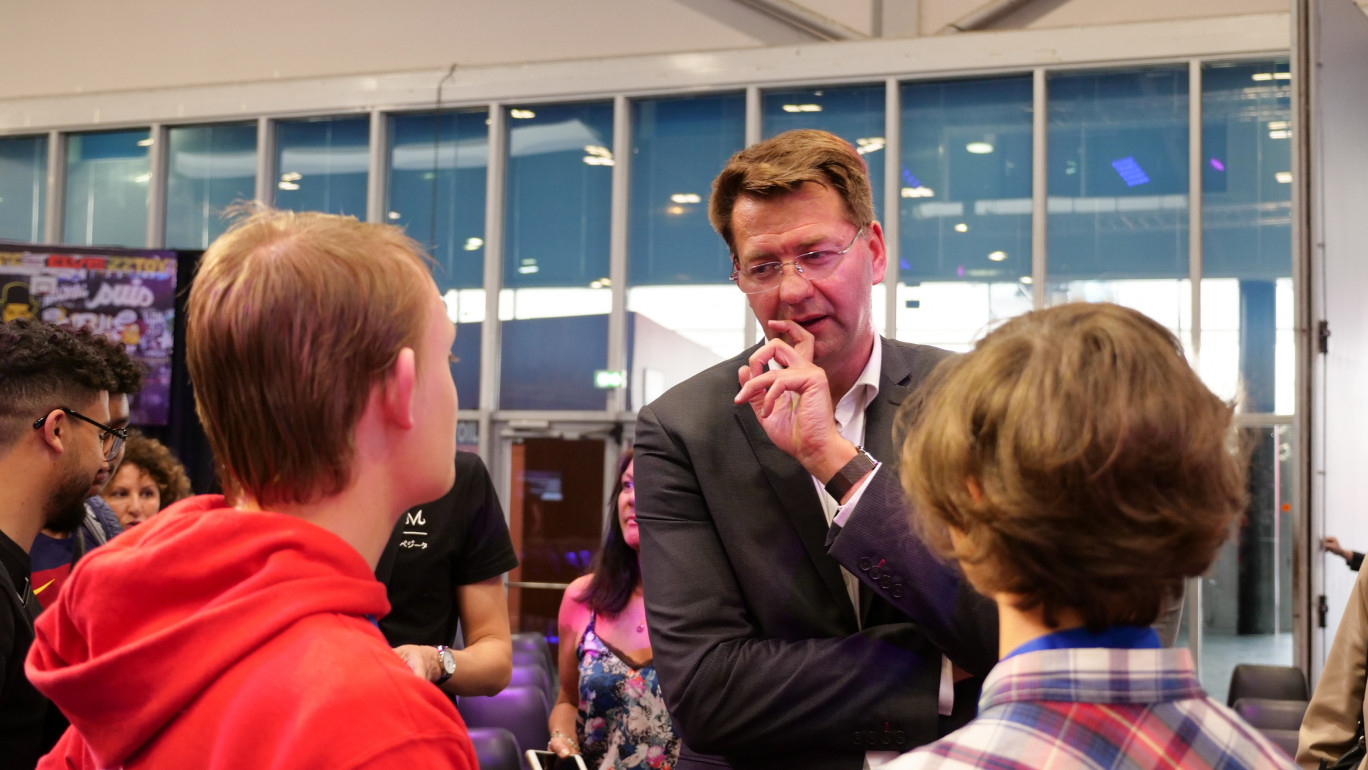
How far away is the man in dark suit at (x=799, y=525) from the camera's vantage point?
58.6 inches

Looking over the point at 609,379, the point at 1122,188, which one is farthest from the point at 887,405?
the point at 609,379

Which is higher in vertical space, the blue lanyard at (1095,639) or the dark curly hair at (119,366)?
the dark curly hair at (119,366)

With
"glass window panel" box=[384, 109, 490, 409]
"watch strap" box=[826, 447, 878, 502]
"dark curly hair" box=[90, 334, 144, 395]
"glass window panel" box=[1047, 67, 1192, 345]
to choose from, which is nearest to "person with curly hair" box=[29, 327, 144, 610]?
"dark curly hair" box=[90, 334, 144, 395]

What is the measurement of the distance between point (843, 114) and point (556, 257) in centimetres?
233

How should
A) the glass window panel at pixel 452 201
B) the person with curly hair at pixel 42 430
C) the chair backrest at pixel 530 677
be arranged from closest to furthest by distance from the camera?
1. the person with curly hair at pixel 42 430
2. the chair backrest at pixel 530 677
3. the glass window panel at pixel 452 201

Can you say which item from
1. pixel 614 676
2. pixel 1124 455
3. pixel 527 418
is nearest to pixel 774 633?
pixel 1124 455

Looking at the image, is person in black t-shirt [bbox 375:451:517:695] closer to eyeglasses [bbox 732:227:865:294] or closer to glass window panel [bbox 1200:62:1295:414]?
eyeglasses [bbox 732:227:865:294]

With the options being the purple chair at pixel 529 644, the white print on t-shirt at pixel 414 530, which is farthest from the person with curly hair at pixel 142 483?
the white print on t-shirt at pixel 414 530

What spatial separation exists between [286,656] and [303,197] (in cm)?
873

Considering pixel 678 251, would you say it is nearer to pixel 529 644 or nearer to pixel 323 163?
pixel 323 163

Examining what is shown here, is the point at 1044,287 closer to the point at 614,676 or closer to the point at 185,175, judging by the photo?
the point at 614,676

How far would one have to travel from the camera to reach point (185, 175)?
368 inches

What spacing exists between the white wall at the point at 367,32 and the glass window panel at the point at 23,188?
43 centimetres

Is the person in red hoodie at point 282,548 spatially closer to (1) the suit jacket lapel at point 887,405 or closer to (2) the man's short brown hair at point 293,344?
(2) the man's short brown hair at point 293,344
